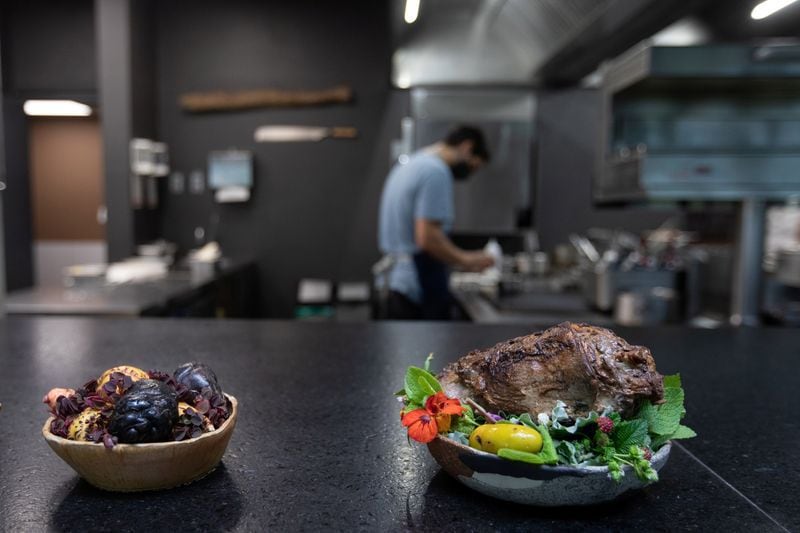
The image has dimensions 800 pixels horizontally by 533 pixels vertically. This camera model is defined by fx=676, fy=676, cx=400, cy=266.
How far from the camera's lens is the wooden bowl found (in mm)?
719

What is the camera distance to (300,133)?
573 cm

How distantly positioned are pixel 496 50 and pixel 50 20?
3.58 metres

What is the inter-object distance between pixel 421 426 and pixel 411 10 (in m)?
3.72

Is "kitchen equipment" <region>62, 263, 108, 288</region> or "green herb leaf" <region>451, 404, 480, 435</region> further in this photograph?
"kitchen equipment" <region>62, 263, 108, 288</region>

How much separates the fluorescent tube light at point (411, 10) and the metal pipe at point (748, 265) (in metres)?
2.02

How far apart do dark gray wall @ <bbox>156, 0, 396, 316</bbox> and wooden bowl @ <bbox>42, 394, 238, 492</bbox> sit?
5119 millimetres

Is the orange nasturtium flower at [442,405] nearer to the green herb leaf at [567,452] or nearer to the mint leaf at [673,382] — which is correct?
the green herb leaf at [567,452]

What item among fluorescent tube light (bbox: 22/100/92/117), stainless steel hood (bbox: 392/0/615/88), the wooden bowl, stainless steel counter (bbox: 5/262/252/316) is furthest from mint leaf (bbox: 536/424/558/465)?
fluorescent tube light (bbox: 22/100/92/117)

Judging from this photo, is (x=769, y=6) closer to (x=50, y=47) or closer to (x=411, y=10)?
(x=411, y=10)

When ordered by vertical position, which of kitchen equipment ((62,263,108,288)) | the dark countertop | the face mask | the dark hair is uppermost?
the dark hair

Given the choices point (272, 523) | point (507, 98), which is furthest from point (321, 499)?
point (507, 98)

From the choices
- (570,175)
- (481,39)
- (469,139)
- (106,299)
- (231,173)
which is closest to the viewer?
(106,299)

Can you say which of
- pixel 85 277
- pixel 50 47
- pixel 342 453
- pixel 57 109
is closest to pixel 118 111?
pixel 50 47

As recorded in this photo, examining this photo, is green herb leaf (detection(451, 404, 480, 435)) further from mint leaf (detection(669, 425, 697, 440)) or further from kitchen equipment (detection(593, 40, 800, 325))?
kitchen equipment (detection(593, 40, 800, 325))
